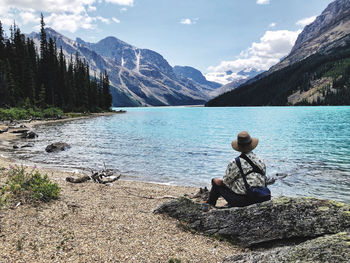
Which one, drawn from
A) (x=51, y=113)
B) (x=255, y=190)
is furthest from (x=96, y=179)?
(x=51, y=113)

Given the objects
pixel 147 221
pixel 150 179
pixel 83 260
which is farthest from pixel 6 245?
pixel 150 179

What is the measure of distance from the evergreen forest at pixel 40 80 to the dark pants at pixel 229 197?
221ft

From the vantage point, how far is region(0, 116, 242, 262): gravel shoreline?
604cm

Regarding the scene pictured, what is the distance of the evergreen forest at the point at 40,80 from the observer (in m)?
67.5

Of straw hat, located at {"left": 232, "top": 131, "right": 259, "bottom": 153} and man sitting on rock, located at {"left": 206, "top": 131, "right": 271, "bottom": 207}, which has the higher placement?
straw hat, located at {"left": 232, "top": 131, "right": 259, "bottom": 153}

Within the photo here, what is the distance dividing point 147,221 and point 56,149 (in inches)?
858

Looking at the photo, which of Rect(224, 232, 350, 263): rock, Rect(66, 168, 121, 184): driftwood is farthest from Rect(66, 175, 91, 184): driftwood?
Rect(224, 232, 350, 263): rock

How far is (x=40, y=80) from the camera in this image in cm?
8869

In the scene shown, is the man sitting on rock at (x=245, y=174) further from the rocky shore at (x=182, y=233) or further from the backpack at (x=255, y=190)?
the rocky shore at (x=182, y=233)

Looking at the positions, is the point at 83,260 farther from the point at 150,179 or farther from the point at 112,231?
the point at 150,179

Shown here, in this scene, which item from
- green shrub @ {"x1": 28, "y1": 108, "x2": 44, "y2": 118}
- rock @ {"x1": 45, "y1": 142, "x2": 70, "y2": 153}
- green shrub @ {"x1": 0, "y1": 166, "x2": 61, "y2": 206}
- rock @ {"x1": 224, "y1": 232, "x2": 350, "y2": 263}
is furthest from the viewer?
green shrub @ {"x1": 28, "y1": 108, "x2": 44, "y2": 118}

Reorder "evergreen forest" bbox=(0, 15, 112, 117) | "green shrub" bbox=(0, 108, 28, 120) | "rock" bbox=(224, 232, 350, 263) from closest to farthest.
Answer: "rock" bbox=(224, 232, 350, 263) < "green shrub" bbox=(0, 108, 28, 120) < "evergreen forest" bbox=(0, 15, 112, 117)

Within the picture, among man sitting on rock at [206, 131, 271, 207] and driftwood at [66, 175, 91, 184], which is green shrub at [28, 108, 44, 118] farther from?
man sitting on rock at [206, 131, 271, 207]

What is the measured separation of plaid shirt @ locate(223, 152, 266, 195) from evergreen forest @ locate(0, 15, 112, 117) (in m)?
68.2
